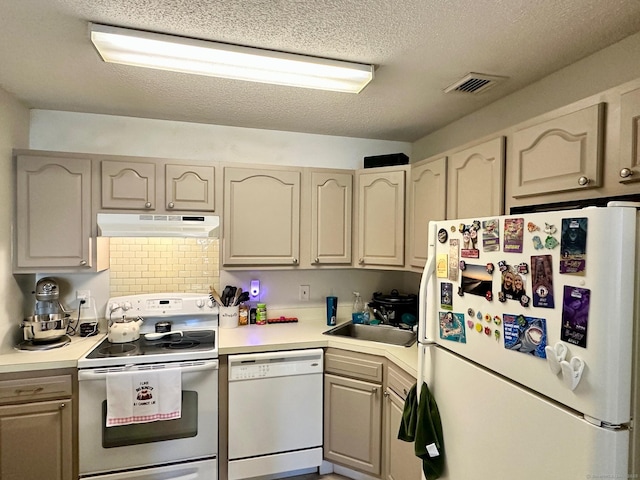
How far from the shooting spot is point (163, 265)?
253 cm

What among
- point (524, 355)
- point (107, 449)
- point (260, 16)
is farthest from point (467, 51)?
point (107, 449)

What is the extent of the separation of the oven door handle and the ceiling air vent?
2.09 m

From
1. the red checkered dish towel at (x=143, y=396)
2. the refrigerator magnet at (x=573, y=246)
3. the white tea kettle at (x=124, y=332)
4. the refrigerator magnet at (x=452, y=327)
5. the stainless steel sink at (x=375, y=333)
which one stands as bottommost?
the red checkered dish towel at (x=143, y=396)

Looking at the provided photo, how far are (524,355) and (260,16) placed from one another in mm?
1499

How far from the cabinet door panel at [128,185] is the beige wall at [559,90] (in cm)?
213

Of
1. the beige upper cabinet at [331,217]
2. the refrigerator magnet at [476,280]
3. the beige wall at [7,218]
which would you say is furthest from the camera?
the beige upper cabinet at [331,217]

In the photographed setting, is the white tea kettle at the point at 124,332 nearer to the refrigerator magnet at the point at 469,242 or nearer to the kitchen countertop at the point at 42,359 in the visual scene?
the kitchen countertop at the point at 42,359

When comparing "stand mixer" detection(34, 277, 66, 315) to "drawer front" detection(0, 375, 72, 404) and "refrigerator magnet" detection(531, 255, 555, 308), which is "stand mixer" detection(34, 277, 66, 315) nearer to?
"drawer front" detection(0, 375, 72, 404)

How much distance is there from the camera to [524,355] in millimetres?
1028

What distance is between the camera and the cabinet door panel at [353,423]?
2.13m

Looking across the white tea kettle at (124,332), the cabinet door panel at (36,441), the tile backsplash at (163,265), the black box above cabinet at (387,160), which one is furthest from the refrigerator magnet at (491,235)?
the cabinet door panel at (36,441)

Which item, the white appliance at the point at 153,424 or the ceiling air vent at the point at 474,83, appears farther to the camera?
the white appliance at the point at 153,424

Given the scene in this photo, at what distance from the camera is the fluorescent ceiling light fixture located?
1424mm

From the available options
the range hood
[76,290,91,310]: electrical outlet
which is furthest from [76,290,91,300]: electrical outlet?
the range hood
